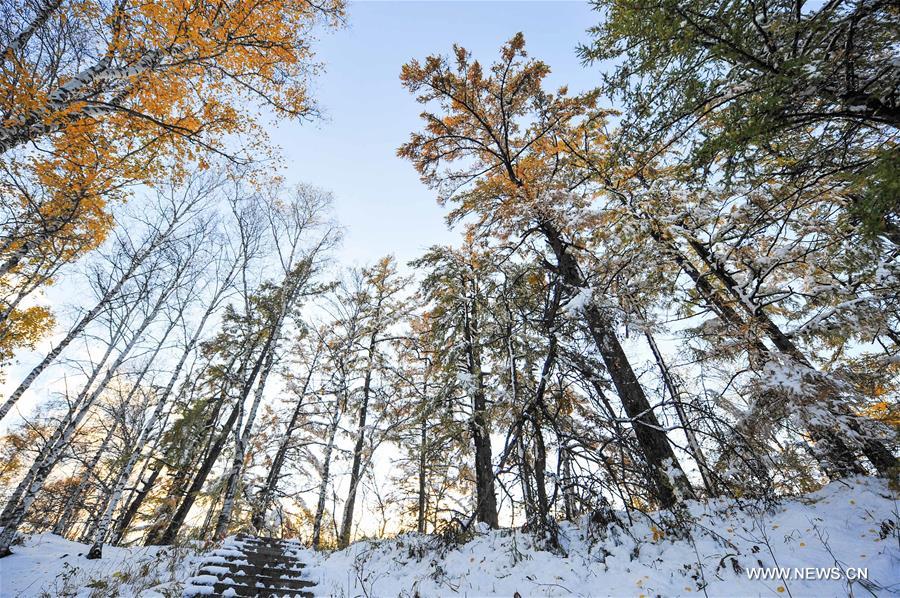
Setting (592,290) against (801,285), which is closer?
(592,290)

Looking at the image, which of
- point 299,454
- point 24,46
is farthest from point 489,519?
point 24,46

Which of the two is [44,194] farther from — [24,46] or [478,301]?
[478,301]

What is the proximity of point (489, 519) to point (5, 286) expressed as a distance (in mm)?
19196

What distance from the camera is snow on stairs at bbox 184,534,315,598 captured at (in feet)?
16.9

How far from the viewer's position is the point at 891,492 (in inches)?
141

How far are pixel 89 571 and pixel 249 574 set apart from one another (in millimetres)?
3881

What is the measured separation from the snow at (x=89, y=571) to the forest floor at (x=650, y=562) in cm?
4

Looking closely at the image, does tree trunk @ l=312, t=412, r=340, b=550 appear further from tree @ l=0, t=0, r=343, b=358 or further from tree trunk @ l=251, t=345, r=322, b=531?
tree @ l=0, t=0, r=343, b=358

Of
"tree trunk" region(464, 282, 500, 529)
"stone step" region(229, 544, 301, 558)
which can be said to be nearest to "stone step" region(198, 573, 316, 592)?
"stone step" region(229, 544, 301, 558)

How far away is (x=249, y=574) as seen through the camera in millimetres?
5910

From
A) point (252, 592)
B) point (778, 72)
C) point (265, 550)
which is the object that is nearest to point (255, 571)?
point (252, 592)

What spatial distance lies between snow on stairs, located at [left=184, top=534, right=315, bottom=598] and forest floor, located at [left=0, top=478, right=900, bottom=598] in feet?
1.38

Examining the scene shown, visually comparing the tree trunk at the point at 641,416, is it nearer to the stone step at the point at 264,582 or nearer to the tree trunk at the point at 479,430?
the tree trunk at the point at 479,430

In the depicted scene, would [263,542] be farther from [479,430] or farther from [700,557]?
[700,557]
